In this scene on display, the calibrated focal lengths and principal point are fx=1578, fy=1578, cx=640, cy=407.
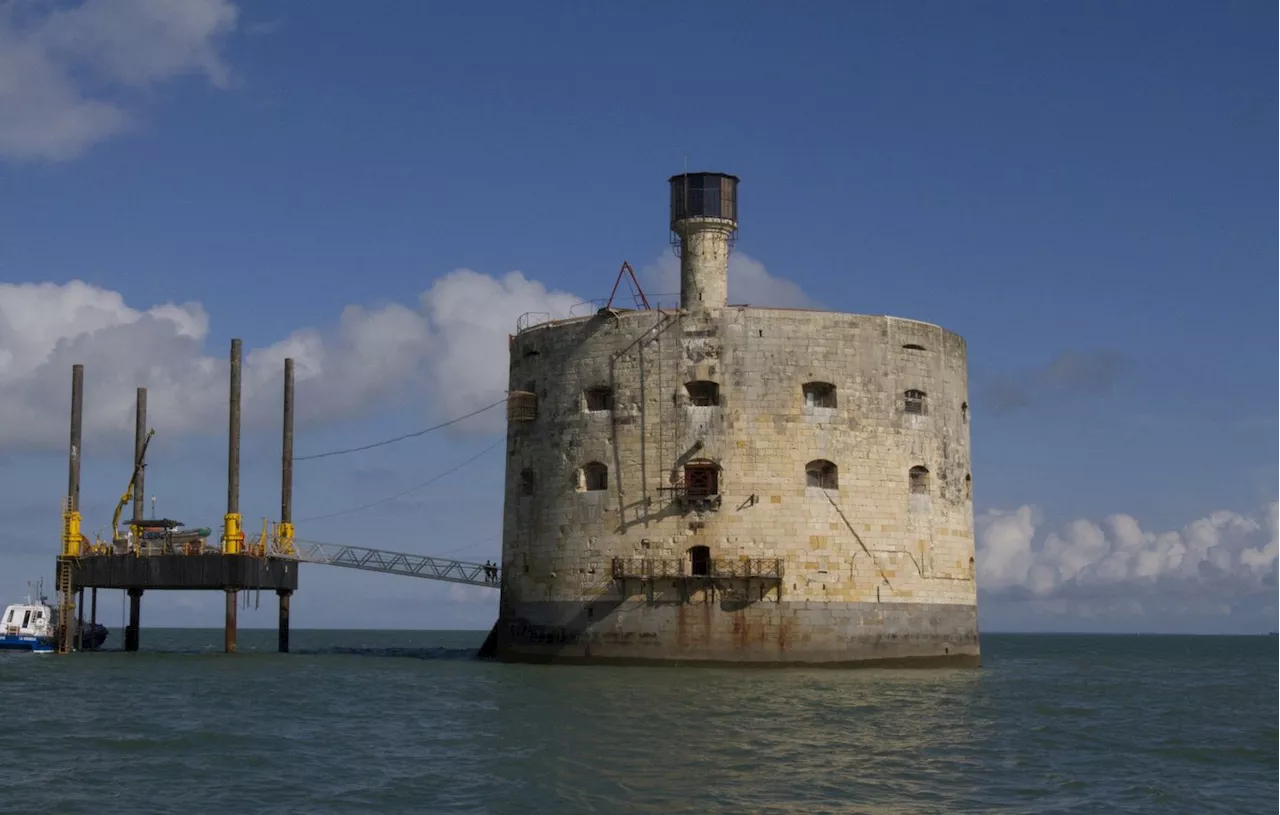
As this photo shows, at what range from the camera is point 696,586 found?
3142 centimetres

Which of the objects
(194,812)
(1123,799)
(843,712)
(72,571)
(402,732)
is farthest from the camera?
(72,571)

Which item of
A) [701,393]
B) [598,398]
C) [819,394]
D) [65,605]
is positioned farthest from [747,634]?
[65,605]

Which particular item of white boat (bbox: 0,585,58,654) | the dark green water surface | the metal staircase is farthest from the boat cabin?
the dark green water surface

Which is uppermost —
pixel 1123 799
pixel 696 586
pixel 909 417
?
pixel 909 417

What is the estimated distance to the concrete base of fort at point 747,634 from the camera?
3119cm

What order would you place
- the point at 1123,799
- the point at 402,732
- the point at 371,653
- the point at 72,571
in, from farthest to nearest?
the point at 371,653, the point at 72,571, the point at 402,732, the point at 1123,799

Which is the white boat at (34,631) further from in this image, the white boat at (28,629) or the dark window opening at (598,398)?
the dark window opening at (598,398)

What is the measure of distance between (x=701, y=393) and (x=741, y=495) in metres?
2.31

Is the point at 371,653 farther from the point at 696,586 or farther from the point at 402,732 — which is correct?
the point at 402,732

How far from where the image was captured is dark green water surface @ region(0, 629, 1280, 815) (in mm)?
16984

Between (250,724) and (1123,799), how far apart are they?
12.2 m

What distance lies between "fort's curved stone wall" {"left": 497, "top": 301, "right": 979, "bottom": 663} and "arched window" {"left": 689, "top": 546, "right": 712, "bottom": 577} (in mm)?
53

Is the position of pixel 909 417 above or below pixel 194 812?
above

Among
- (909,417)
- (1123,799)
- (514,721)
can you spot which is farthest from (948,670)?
(1123,799)
